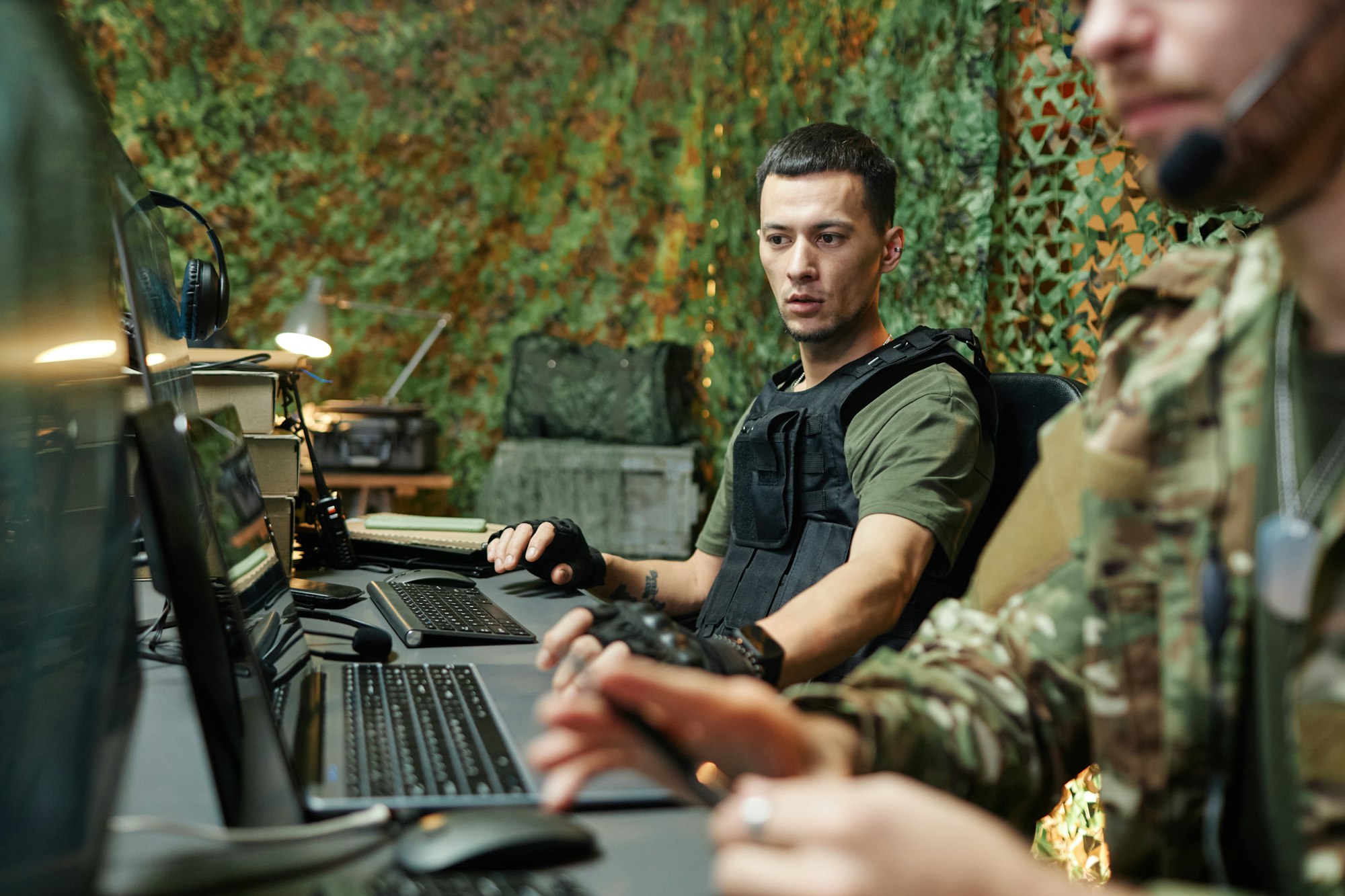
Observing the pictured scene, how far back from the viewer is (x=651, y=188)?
4.95m

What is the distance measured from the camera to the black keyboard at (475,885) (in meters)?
0.56

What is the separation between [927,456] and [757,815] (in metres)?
1.09

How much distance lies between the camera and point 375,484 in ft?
13.2

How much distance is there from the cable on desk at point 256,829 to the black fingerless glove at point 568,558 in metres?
0.96

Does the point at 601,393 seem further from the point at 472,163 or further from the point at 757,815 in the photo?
the point at 757,815

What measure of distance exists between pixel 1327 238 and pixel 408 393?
470 centimetres

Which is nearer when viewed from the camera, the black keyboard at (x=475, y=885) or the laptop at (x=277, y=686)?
the black keyboard at (x=475, y=885)

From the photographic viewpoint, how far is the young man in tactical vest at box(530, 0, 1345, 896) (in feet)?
1.80

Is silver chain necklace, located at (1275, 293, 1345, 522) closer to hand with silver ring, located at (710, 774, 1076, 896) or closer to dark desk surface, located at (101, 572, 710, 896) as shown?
hand with silver ring, located at (710, 774, 1076, 896)

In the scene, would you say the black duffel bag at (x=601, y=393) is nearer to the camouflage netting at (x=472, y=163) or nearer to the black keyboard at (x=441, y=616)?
the camouflage netting at (x=472, y=163)

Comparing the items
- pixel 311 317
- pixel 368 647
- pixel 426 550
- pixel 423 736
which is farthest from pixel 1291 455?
pixel 311 317

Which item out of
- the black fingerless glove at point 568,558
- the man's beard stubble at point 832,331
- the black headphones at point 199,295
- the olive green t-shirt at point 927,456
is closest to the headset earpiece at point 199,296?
the black headphones at point 199,295

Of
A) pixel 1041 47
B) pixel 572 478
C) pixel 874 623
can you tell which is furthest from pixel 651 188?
pixel 874 623

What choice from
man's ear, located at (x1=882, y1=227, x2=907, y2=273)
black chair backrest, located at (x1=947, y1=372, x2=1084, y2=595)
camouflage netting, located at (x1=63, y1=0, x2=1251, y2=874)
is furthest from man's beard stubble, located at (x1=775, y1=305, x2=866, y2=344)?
camouflage netting, located at (x1=63, y1=0, x2=1251, y2=874)
